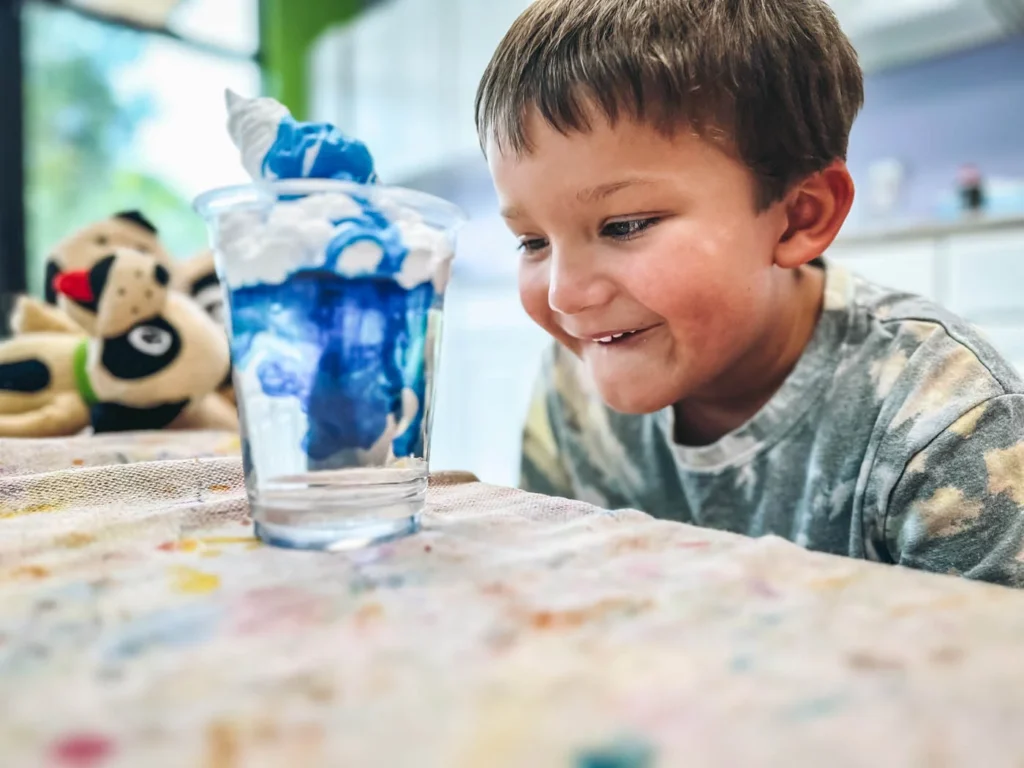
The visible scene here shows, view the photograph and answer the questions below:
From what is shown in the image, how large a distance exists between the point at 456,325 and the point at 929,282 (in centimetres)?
172

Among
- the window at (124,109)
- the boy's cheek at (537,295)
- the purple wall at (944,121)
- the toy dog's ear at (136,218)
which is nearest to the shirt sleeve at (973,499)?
the boy's cheek at (537,295)

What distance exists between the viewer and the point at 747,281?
27.0 inches

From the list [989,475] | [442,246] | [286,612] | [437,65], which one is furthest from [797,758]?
[437,65]

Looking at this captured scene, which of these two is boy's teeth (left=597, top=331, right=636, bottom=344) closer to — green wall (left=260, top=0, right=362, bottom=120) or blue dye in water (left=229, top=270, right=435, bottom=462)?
blue dye in water (left=229, top=270, right=435, bottom=462)

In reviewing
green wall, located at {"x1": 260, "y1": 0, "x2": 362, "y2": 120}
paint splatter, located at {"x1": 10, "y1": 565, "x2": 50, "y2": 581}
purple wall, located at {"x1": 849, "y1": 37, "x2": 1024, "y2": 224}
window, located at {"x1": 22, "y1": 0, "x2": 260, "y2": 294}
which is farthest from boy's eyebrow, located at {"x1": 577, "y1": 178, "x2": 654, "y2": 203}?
green wall, located at {"x1": 260, "y1": 0, "x2": 362, "y2": 120}

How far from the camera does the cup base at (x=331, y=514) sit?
0.38 meters

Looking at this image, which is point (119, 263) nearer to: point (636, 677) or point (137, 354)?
point (137, 354)

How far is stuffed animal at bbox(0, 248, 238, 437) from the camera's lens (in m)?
0.87

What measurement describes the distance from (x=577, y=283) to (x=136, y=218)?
72 cm

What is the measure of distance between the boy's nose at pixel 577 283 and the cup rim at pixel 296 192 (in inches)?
10.0

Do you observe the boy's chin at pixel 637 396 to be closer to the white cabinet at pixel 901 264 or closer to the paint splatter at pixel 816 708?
the paint splatter at pixel 816 708

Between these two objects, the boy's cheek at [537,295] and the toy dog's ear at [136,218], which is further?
the toy dog's ear at [136,218]

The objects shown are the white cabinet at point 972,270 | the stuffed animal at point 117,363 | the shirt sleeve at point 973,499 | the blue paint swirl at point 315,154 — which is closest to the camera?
the blue paint swirl at point 315,154

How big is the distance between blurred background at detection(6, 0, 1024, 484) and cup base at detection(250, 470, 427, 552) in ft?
5.29
